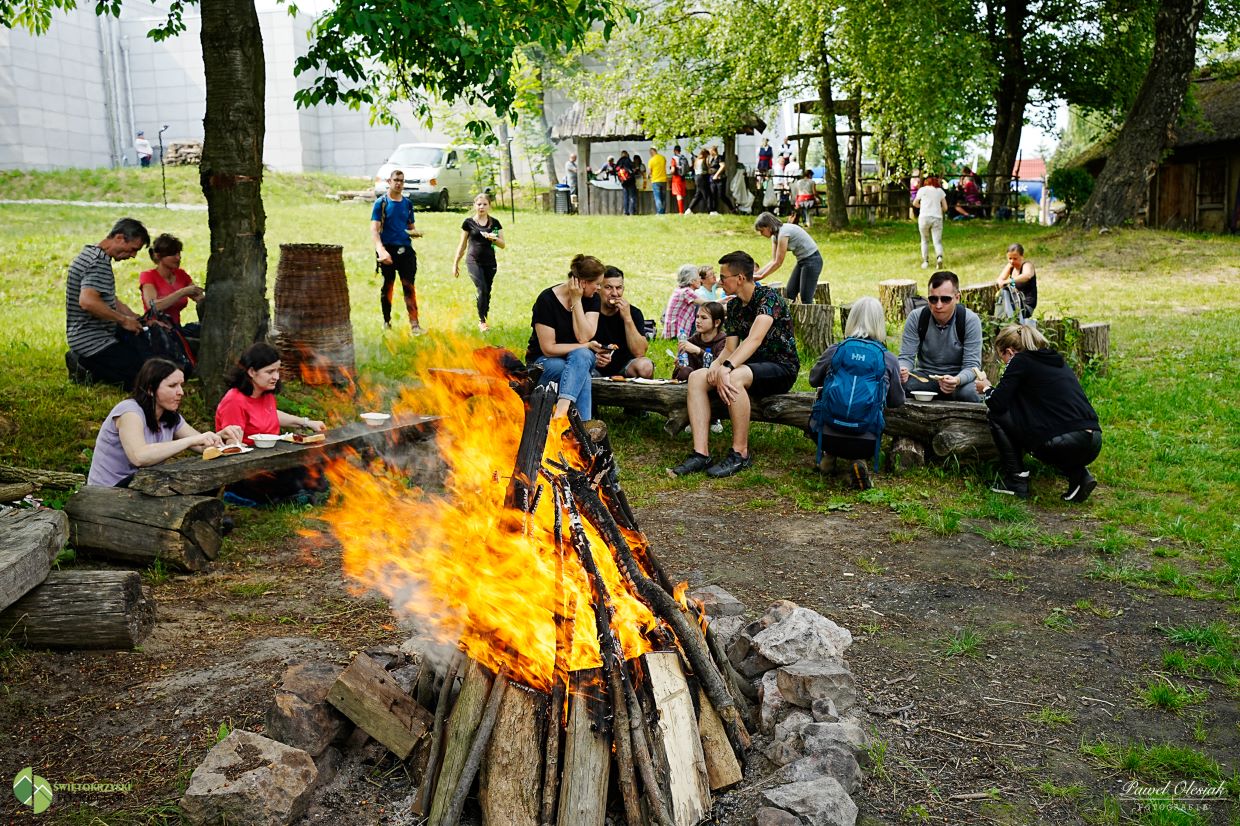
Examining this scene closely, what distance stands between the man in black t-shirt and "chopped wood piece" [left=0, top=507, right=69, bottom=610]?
4.78 meters

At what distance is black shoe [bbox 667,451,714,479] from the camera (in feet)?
25.8

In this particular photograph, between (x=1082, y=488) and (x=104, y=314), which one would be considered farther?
(x=104, y=314)

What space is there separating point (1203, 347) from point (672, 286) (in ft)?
27.4

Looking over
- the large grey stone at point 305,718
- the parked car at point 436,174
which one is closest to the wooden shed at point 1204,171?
the parked car at point 436,174

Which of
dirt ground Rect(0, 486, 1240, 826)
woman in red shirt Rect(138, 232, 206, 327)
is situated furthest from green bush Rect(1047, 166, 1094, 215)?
woman in red shirt Rect(138, 232, 206, 327)

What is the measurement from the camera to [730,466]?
7.87 metres

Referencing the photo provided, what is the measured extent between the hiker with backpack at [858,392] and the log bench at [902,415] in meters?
0.30

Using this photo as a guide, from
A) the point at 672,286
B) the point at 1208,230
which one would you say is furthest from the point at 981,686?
the point at 1208,230

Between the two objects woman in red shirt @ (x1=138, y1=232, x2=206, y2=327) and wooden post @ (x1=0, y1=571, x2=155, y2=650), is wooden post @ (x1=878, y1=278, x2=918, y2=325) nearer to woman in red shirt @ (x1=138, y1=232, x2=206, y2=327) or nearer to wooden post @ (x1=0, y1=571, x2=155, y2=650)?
woman in red shirt @ (x1=138, y1=232, x2=206, y2=327)

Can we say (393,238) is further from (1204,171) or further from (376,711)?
(1204,171)

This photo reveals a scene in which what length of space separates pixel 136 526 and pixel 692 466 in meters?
4.03

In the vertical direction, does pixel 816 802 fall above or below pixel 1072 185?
below

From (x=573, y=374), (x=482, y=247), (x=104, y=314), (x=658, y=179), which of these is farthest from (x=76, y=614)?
(x=658, y=179)

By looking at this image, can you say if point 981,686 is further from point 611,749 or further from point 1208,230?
point 1208,230
